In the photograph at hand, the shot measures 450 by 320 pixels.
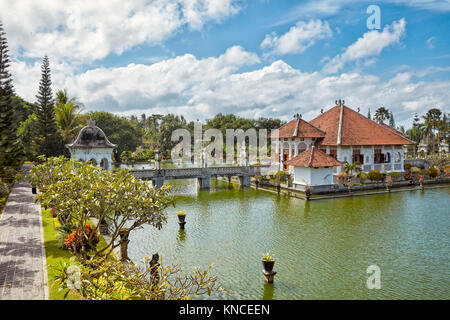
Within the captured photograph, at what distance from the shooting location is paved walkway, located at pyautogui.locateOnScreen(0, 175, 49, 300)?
9070 millimetres

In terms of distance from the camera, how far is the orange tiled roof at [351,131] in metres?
32.4

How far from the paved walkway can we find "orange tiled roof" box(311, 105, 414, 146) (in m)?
25.7

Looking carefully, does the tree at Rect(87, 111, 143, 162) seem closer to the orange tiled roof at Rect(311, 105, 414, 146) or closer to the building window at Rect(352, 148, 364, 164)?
the orange tiled roof at Rect(311, 105, 414, 146)

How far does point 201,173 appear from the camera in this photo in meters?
29.3

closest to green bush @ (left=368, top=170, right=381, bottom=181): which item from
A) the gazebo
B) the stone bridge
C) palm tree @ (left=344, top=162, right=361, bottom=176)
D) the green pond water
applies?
palm tree @ (left=344, top=162, right=361, bottom=176)

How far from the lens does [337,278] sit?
10867 mm

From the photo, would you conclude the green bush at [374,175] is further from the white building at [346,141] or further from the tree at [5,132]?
the tree at [5,132]

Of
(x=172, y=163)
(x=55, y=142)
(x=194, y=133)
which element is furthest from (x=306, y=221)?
(x=194, y=133)

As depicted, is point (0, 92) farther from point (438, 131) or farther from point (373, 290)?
point (438, 131)

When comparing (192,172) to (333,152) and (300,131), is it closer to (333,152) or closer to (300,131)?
(300,131)

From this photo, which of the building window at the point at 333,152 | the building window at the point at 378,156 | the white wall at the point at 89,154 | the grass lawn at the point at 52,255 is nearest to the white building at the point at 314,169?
the building window at the point at 333,152
